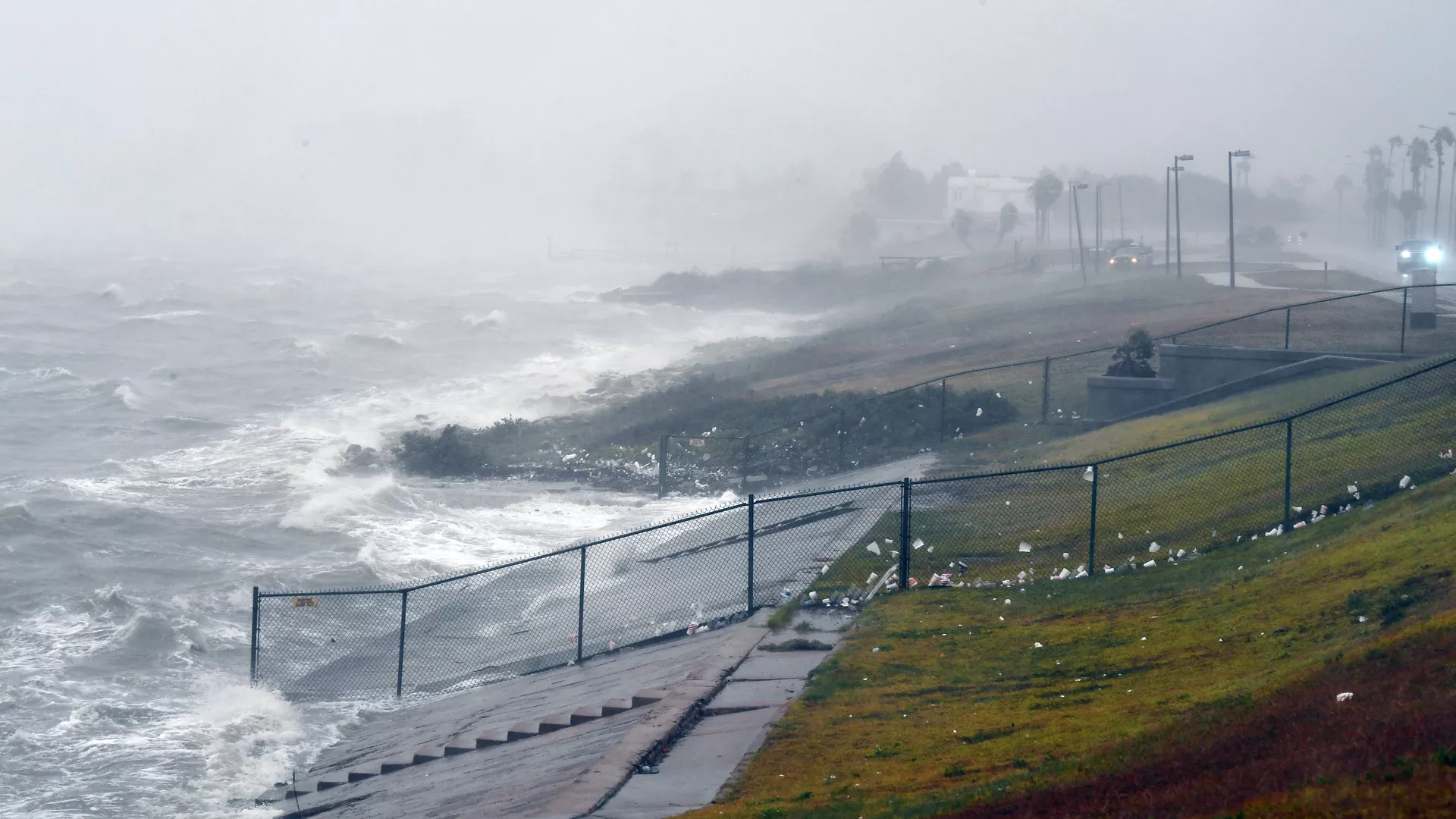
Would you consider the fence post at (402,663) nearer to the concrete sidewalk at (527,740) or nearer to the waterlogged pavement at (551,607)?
the waterlogged pavement at (551,607)

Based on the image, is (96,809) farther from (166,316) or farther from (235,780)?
(166,316)

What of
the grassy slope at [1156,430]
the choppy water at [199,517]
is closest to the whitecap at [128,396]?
the choppy water at [199,517]

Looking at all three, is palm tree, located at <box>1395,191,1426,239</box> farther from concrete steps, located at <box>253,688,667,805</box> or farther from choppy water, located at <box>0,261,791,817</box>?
concrete steps, located at <box>253,688,667,805</box>

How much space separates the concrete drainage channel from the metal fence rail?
2159 mm

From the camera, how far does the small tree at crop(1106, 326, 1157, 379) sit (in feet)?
88.0

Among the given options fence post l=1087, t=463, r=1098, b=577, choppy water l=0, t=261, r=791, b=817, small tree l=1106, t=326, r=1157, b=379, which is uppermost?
small tree l=1106, t=326, r=1157, b=379

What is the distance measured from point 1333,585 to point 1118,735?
3778mm

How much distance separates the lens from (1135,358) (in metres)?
27.2

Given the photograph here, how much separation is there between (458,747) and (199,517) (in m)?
17.1

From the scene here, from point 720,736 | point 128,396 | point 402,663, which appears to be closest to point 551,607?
point 402,663

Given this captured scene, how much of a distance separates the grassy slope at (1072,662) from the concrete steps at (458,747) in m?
2.30

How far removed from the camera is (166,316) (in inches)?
3206

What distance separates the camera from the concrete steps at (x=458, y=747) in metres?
12.9

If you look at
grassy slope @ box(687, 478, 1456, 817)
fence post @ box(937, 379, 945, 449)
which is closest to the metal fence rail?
grassy slope @ box(687, 478, 1456, 817)
